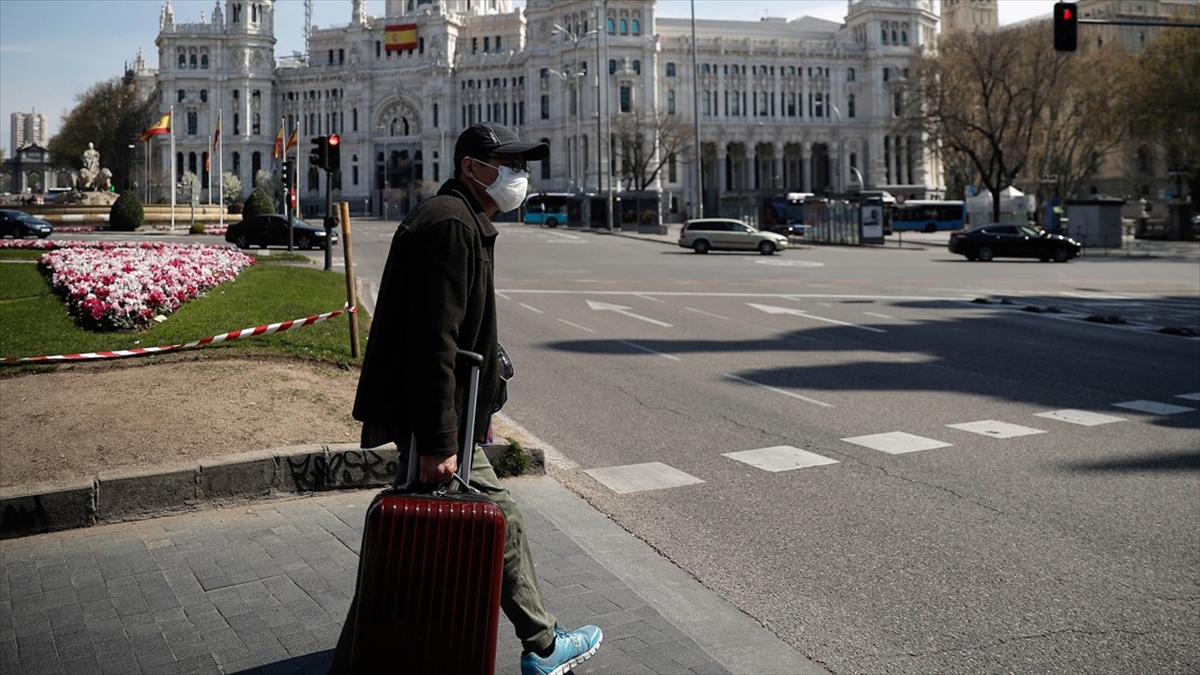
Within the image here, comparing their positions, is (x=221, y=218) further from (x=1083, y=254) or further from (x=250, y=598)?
(x=250, y=598)

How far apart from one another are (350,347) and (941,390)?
648 cm

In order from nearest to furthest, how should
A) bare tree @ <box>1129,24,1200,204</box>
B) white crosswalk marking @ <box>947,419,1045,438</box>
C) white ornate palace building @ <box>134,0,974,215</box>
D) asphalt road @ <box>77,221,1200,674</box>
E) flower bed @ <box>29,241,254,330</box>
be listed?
asphalt road @ <box>77,221,1200,674</box> → white crosswalk marking @ <box>947,419,1045,438</box> → flower bed @ <box>29,241,254,330</box> → bare tree @ <box>1129,24,1200,204</box> → white ornate palace building @ <box>134,0,974,215</box>

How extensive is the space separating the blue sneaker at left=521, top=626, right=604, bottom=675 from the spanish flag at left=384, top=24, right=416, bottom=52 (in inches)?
5324

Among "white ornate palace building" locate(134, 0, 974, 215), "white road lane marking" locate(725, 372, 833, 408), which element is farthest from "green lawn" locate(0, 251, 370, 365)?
"white ornate palace building" locate(134, 0, 974, 215)

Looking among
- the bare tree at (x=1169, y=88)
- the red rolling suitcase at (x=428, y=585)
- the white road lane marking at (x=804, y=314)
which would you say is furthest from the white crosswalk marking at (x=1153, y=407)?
the bare tree at (x=1169, y=88)

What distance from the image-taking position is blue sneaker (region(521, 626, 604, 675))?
13.1 feet

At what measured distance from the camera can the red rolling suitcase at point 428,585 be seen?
3285mm

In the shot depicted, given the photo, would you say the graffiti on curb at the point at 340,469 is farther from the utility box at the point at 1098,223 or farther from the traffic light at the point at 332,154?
the utility box at the point at 1098,223

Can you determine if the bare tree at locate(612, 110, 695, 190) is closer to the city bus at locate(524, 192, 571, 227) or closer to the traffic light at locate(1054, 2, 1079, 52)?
the city bus at locate(524, 192, 571, 227)

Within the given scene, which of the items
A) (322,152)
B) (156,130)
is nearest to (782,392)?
(322,152)

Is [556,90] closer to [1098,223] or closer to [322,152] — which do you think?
[1098,223]

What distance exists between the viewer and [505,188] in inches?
159

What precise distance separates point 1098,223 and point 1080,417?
42.3m

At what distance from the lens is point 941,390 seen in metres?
11.6
